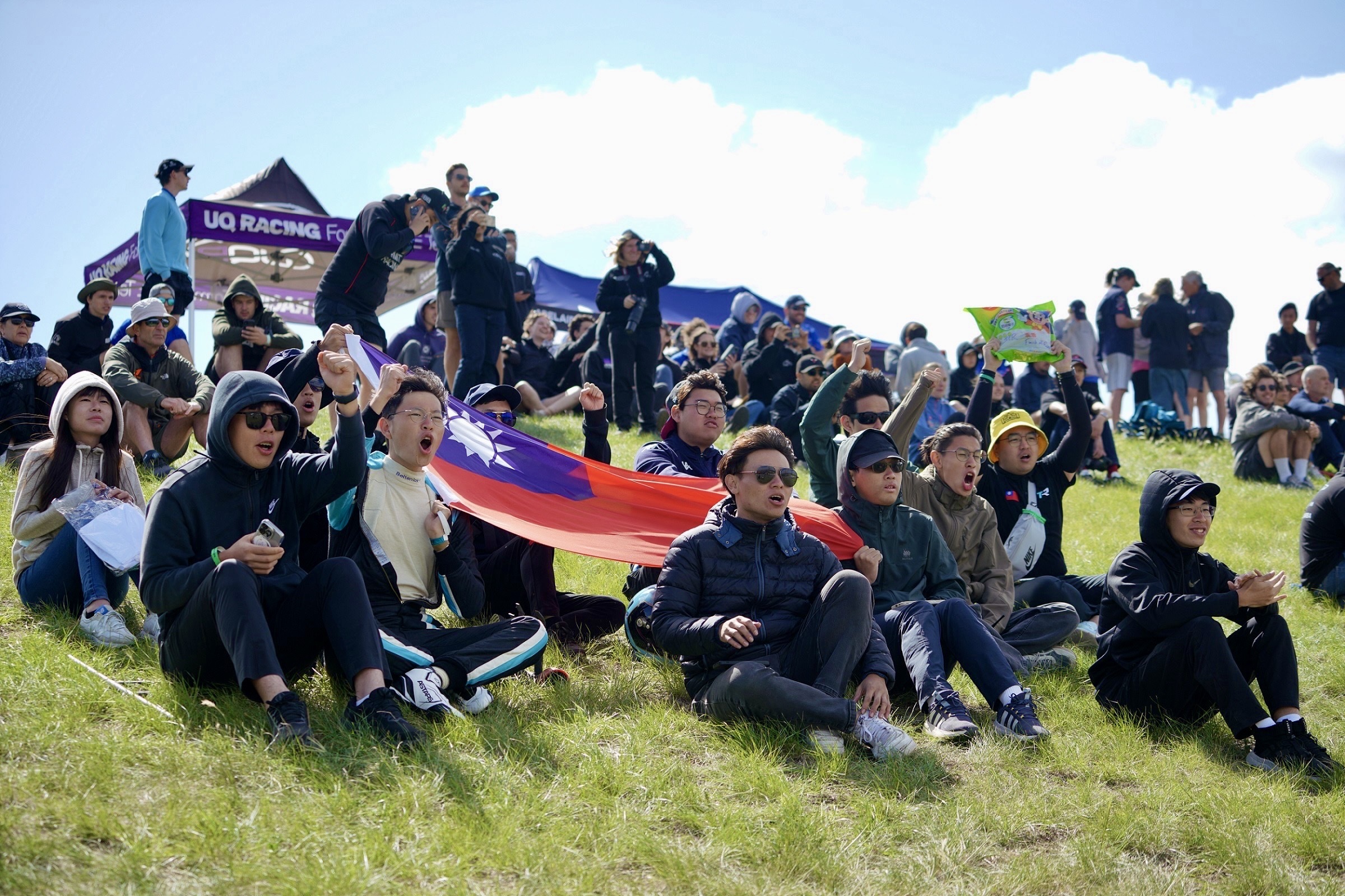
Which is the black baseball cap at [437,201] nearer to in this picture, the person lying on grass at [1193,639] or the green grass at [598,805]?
the green grass at [598,805]

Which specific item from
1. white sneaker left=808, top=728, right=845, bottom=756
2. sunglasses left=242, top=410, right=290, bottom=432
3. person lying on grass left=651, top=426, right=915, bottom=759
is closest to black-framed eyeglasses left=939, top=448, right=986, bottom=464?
person lying on grass left=651, top=426, right=915, bottom=759

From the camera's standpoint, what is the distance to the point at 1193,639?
5.32 metres

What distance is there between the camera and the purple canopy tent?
53.8 feet

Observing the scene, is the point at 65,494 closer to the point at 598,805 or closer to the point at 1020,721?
the point at 598,805

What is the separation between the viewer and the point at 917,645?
553 centimetres

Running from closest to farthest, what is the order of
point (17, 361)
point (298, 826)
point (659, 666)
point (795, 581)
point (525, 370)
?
point (298, 826) < point (795, 581) < point (659, 666) < point (17, 361) < point (525, 370)

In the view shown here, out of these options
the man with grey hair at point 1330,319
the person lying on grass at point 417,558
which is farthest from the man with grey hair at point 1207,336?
the person lying on grass at point 417,558

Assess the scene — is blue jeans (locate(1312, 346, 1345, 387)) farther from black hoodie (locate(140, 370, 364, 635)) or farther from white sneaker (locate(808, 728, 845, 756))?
black hoodie (locate(140, 370, 364, 635))

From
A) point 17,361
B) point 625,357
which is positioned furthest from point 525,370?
point 17,361

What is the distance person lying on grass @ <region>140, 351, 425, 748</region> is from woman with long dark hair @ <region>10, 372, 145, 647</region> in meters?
1.32

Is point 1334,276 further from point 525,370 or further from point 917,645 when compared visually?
point 917,645

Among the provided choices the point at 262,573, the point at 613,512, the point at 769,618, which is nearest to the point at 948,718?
the point at 769,618

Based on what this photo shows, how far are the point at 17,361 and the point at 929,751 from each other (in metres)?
8.47

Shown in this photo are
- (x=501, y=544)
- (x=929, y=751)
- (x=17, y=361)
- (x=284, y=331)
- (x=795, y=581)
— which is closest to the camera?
(x=929, y=751)
